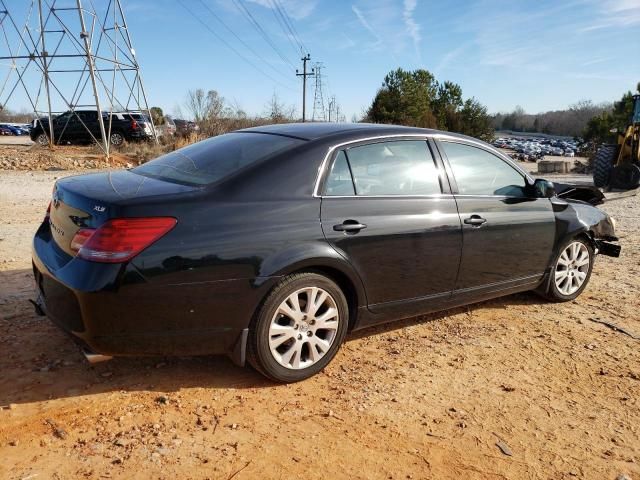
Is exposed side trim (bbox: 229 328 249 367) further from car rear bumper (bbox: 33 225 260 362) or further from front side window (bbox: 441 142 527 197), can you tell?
front side window (bbox: 441 142 527 197)

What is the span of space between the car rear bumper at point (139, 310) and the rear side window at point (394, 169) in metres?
1.16

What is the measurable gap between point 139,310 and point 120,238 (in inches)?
15.4

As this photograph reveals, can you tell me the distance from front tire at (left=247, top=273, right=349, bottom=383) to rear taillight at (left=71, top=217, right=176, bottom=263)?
76 centimetres

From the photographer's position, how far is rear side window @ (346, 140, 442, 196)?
3.54 m

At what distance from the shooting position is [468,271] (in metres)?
4.00

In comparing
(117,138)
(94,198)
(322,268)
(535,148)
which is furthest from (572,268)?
(535,148)

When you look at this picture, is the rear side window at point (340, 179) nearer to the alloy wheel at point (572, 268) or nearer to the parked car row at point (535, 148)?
the alloy wheel at point (572, 268)

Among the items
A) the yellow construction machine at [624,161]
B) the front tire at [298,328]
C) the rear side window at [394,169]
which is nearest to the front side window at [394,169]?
the rear side window at [394,169]

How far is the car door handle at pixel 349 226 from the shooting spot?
3.28 m

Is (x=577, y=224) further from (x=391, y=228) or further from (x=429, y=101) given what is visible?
(x=429, y=101)

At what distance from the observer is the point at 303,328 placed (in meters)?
3.20

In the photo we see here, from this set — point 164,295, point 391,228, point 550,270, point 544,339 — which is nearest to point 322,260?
point 391,228

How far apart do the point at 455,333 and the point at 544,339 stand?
27.4 inches

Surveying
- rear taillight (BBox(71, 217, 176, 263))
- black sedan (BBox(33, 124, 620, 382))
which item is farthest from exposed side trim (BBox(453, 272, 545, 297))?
rear taillight (BBox(71, 217, 176, 263))
